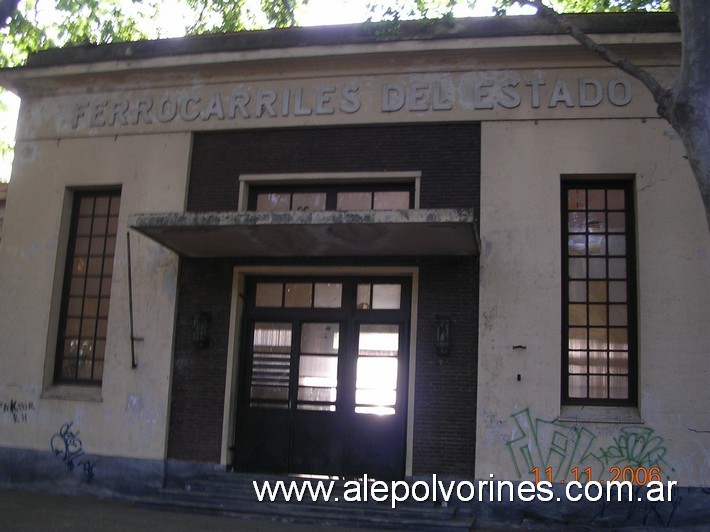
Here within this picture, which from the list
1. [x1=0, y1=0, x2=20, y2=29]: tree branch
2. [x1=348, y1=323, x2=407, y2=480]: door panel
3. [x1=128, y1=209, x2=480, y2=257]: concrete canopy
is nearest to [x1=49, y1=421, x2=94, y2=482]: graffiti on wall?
[x1=128, y1=209, x2=480, y2=257]: concrete canopy

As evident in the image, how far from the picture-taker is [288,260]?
10625 mm

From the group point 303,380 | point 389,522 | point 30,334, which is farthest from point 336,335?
point 30,334

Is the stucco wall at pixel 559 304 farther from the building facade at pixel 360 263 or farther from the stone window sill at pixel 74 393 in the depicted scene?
the stone window sill at pixel 74 393

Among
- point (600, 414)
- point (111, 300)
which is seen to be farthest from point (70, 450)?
point (600, 414)

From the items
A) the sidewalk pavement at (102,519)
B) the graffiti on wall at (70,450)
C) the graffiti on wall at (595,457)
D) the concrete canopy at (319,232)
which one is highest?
the concrete canopy at (319,232)

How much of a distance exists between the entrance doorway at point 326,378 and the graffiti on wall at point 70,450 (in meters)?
2.38

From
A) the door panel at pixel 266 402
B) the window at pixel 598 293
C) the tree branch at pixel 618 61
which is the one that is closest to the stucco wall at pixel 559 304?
the window at pixel 598 293

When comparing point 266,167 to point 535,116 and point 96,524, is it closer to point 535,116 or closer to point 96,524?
point 535,116

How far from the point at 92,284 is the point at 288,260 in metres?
3.58

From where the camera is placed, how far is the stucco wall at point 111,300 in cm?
1068

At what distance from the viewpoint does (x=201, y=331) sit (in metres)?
10.6

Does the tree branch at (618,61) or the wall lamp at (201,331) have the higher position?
the tree branch at (618,61)

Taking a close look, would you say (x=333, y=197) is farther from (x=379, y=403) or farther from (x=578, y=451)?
(x=578, y=451)

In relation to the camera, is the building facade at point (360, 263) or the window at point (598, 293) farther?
the window at point (598, 293)
